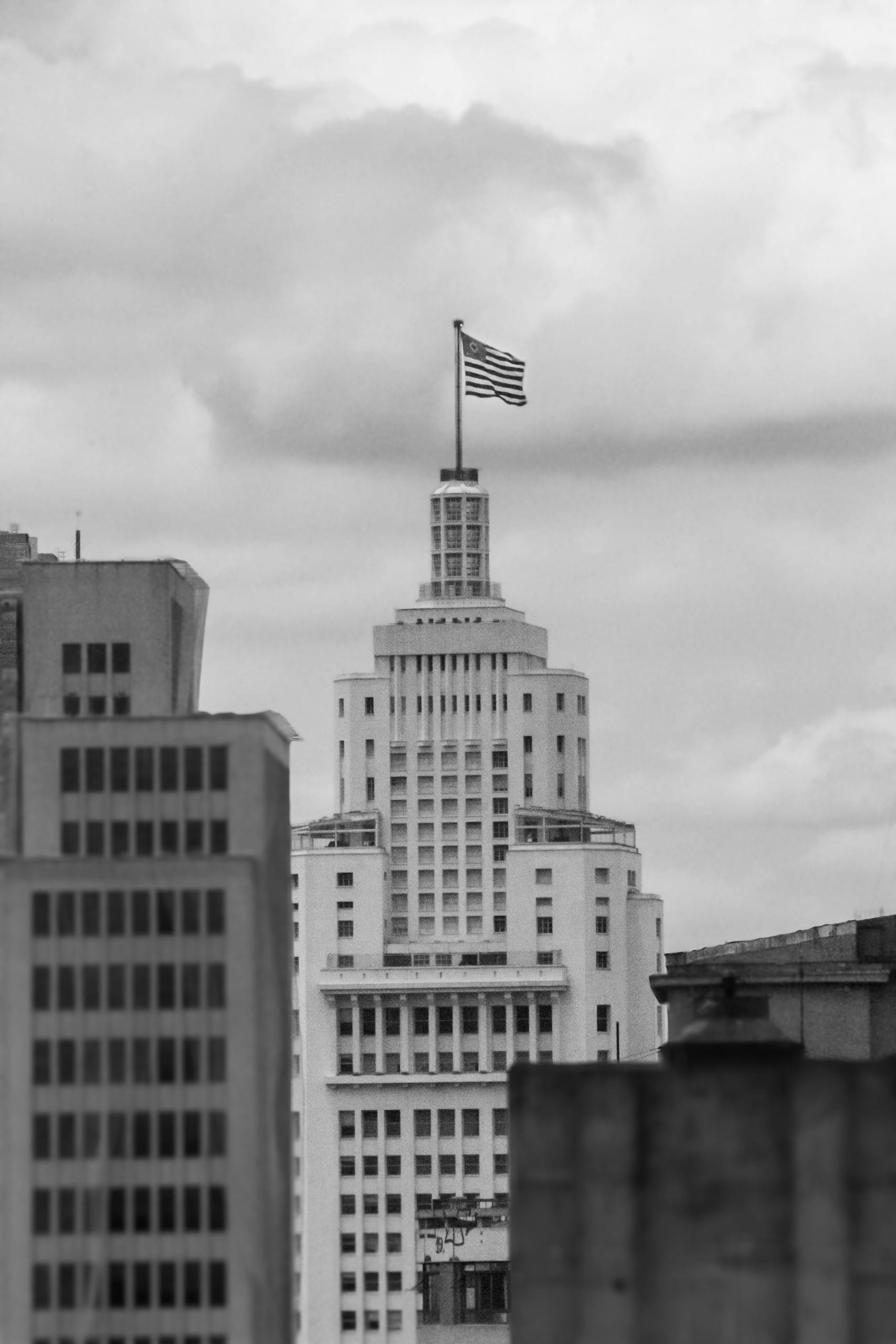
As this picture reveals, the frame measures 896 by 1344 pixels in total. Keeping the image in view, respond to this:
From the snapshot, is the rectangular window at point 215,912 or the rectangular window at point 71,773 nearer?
the rectangular window at point 215,912

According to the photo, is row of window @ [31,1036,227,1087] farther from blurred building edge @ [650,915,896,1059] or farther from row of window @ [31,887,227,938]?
blurred building edge @ [650,915,896,1059]

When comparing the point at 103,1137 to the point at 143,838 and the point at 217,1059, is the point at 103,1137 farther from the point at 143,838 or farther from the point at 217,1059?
the point at 143,838

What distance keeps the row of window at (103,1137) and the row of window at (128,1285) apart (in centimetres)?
498

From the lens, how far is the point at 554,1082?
11725cm

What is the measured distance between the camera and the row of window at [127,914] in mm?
177250

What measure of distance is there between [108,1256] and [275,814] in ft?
85.9

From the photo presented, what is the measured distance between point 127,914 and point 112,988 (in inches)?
136

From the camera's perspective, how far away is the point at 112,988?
177 m

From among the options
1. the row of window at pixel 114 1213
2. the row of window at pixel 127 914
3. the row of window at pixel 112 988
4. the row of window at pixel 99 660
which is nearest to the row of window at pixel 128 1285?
the row of window at pixel 114 1213

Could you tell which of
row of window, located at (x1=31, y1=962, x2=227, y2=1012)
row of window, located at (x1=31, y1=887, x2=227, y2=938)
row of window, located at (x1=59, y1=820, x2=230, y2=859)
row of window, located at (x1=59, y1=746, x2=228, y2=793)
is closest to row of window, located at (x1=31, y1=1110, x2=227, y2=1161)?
row of window, located at (x1=31, y1=962, x2=227, y2=1012)

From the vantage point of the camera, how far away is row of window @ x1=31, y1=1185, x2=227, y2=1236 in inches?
6836

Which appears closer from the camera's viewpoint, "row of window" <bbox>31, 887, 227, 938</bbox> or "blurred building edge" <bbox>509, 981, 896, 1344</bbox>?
"blurred building edge" <bbox>509, 981, 896, 1344</bbox>

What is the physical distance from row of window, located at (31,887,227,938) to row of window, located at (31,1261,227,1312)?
15.0 m

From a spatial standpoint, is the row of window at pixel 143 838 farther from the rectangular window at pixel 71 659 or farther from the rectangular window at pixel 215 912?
the rectangular window at pixel 71 659
